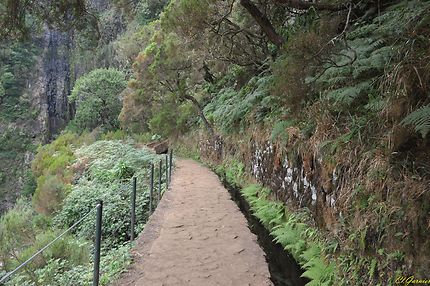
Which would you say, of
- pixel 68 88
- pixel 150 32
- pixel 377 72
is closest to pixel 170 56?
pixel 150 32

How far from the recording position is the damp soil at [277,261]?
491 centimetres

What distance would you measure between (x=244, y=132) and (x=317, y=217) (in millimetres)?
6163

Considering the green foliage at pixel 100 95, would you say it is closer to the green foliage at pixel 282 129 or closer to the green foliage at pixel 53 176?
the green foliage at pixel 53 176

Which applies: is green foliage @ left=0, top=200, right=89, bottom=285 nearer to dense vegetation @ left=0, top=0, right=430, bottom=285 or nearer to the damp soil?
dense vegetation @ left=0, top=0, right=430, bottom=285

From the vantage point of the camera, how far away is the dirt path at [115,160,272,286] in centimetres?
476

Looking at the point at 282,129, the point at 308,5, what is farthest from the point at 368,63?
the point at 308,5

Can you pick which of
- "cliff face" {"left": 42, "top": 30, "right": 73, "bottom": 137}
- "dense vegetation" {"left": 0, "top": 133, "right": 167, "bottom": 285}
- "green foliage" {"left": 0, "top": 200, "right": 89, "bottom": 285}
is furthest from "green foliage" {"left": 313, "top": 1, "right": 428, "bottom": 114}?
"cliff face" {"left": 42, "top": 30, "right": 73, "bottom": 137}

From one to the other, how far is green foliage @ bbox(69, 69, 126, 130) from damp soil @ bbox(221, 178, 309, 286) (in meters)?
27.3

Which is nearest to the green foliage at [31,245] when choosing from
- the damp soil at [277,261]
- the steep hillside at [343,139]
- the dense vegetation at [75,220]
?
the dense vegetation at [75,220]

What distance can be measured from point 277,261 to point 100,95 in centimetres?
2975

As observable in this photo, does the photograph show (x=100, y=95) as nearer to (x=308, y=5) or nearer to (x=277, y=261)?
(x=308, y=5)

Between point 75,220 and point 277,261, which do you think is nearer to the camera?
point 277,261

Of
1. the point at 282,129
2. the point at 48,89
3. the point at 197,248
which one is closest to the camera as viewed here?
the point at 197,248

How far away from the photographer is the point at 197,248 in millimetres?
5816
